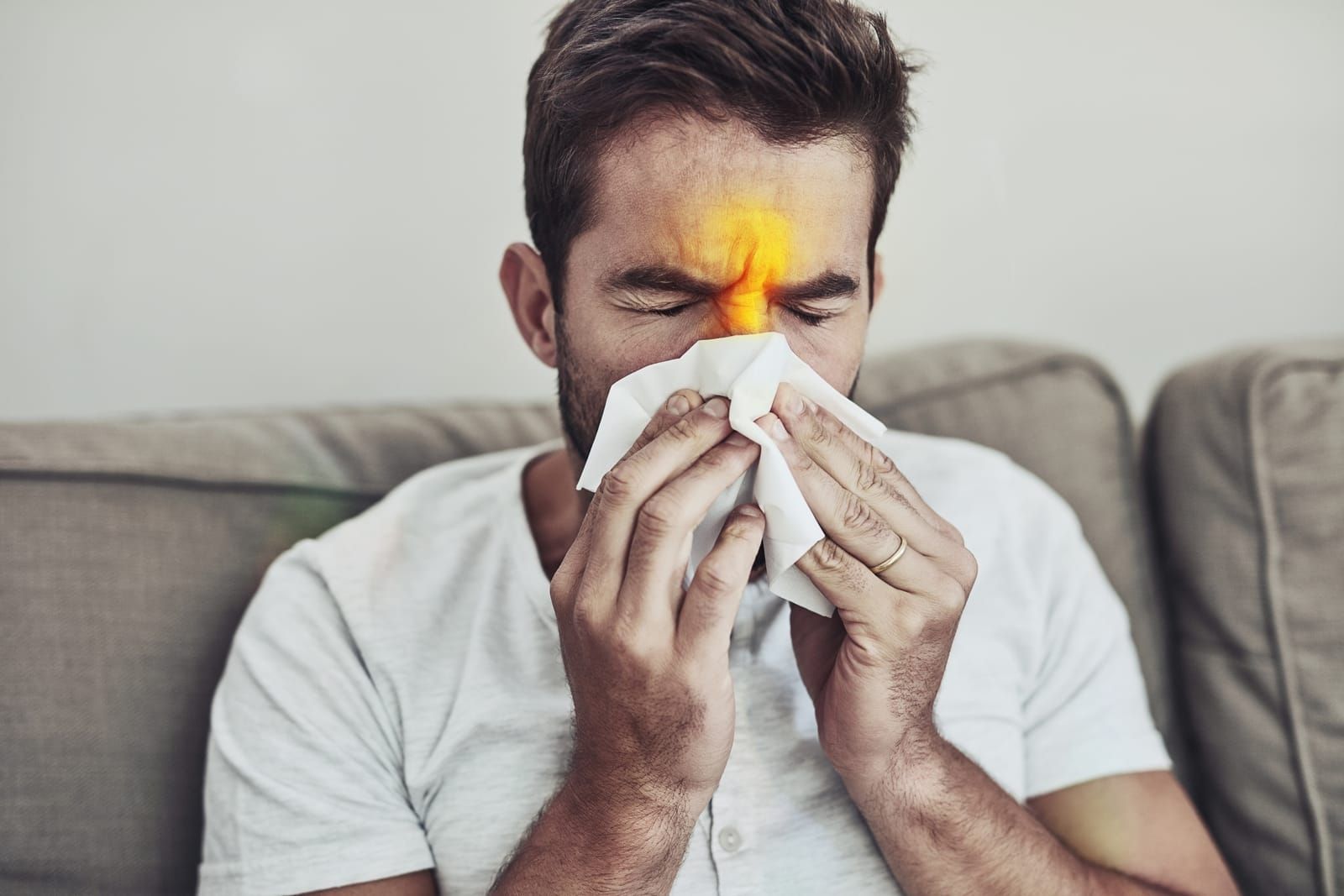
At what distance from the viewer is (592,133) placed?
94cm

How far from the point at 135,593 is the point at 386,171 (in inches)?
24.6

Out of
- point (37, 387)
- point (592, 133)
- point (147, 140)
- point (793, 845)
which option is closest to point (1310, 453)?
point (793, 845)

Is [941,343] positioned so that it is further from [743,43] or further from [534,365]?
[743,43]

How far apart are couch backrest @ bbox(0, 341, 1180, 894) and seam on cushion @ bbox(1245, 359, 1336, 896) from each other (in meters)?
0.15

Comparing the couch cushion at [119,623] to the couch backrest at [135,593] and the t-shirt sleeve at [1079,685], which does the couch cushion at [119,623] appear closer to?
the couch backrest at [135,593]

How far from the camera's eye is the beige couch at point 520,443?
996 mm

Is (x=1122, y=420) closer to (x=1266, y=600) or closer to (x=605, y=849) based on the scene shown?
(x=1266, y=600)

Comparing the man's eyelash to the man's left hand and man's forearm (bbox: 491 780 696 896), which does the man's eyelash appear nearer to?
the man's left hand

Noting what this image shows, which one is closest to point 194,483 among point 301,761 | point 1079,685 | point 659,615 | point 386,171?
point 301,761

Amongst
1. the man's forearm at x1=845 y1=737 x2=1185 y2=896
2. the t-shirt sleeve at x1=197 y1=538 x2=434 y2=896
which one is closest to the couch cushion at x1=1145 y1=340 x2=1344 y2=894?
the man's forearm at x1=845 y1=737 x2=1185 y2=896

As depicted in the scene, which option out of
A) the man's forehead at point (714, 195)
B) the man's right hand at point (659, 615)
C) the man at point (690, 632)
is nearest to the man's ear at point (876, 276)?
the man at point (690, 632)

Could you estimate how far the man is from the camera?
2.71ft

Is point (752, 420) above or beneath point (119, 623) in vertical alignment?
above

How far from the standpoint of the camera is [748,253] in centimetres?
89
